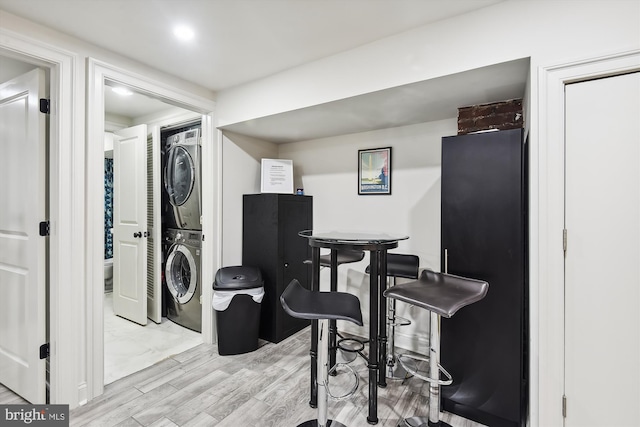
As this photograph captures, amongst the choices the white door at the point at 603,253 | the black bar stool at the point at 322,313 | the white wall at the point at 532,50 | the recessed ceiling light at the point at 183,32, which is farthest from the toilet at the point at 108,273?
the white door at the point at 603,253

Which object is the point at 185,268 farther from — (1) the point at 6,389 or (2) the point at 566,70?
(2) the point at 566,70

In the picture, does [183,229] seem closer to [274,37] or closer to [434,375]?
[274,37]

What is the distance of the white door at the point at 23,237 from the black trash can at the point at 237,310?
1.14 metres

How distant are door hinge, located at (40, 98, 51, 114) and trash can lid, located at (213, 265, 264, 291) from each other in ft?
5.50

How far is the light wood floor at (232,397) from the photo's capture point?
71.3 inches

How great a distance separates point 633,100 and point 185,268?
12.1 feet

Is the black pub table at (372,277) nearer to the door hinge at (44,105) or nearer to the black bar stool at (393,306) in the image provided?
the black bar stool at (393,306)

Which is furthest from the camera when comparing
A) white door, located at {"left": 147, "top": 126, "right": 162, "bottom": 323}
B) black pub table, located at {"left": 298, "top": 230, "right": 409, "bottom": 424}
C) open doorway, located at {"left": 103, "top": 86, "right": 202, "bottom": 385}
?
white door, located at {"left": 147, "top": 126, "right": 162, "bottom": 323}

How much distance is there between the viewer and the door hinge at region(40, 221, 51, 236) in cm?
190

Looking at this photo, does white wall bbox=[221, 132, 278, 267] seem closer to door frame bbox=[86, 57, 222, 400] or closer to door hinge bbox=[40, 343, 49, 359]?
door frame bbox=[86, 57, 222, 400]

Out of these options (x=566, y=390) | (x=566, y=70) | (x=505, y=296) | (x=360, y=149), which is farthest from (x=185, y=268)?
(x=566, y=70)

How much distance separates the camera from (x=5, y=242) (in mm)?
2104

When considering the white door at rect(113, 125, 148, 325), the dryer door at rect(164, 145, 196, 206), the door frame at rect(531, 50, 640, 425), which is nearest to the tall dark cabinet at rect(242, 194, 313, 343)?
the dryer door at rect(164, 145, 196, 206)

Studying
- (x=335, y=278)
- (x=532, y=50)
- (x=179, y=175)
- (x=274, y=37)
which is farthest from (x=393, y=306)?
(x=179, y=175)
